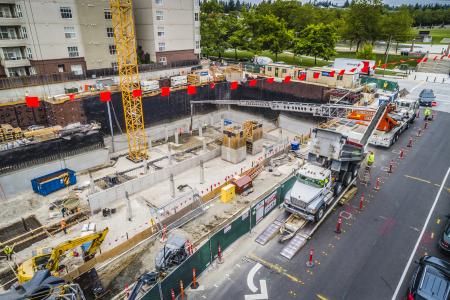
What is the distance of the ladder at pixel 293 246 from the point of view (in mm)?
18656

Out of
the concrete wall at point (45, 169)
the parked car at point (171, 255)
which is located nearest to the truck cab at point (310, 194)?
the parked car at point (171, 255)

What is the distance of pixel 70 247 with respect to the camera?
17.3m

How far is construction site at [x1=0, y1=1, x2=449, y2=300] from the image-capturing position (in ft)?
57.5

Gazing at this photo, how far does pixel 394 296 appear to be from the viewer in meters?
15.7

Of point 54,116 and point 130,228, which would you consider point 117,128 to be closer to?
point 54,116

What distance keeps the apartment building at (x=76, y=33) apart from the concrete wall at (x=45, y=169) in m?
18.6

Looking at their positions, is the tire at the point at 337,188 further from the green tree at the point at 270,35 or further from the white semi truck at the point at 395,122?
the green tree at the point at 270,35

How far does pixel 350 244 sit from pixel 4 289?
2150 cm

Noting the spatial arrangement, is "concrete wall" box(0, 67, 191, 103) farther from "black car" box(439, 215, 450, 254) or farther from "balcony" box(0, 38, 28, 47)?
"black car" box(439, 215, 450, 254)

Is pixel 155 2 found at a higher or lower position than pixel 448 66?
higher

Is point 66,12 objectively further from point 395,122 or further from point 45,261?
point 395,122

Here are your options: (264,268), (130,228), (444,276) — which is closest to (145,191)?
(130,228)

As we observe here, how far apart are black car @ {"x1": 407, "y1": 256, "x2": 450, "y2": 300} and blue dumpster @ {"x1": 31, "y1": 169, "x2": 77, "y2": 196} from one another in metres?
29.8

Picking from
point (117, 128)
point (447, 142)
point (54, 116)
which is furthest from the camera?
point (117, 128)
